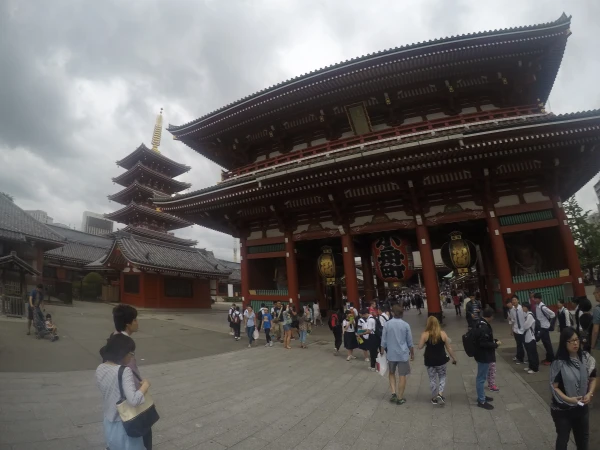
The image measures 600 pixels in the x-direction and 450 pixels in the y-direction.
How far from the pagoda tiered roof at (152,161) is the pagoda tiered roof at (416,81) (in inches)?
842

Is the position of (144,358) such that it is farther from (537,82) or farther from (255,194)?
(537,82)

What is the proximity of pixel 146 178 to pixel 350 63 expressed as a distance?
30647mm

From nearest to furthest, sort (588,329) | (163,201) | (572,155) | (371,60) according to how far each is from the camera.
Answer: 1. (588,329)
2. (572,155)
3. (371,60)
4. (163,201)

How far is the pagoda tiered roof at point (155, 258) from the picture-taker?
2362 centimetres

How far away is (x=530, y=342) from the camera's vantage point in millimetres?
6422

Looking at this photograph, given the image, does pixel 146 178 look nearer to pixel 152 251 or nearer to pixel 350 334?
pixel 152 251

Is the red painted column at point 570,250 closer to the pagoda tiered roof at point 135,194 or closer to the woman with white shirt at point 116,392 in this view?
the woman with white shirt at point 116,392

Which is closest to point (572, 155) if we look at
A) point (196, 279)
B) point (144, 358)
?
point (144, 358)

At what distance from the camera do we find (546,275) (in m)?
11.9

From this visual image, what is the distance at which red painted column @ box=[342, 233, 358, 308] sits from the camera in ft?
46.5

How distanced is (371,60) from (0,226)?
2116 cm

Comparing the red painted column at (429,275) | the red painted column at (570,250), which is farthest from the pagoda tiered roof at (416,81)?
the red painted column at (429,275)

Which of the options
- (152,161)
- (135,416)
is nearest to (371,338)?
(135,416)

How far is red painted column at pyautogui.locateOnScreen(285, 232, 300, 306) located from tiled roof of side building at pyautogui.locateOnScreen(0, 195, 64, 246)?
49.1 feet
